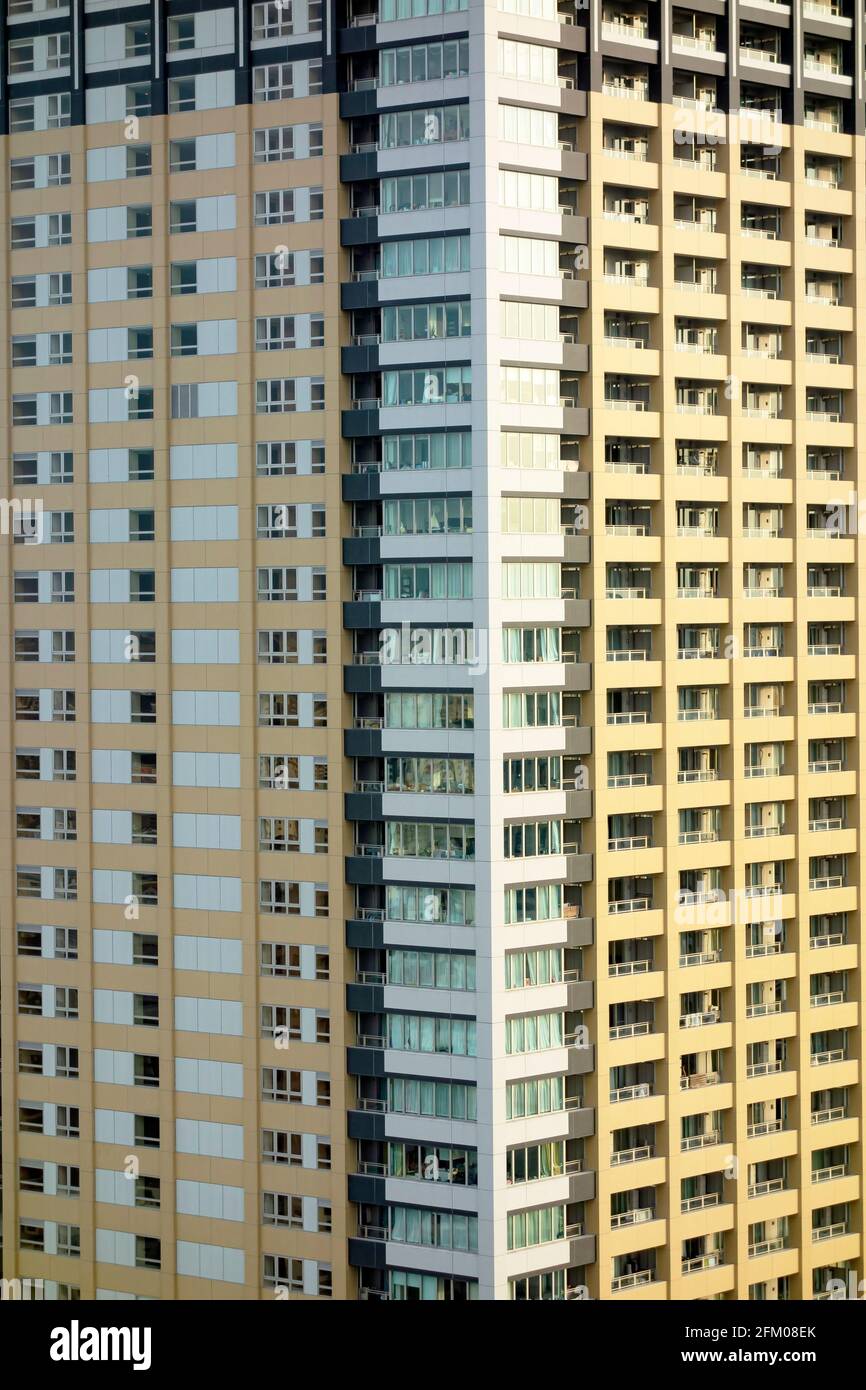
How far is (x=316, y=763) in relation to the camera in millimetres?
57250

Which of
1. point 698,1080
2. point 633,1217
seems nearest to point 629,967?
point 698,1080

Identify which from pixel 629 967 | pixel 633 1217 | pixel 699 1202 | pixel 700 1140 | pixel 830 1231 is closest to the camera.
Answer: pixel 633 1217

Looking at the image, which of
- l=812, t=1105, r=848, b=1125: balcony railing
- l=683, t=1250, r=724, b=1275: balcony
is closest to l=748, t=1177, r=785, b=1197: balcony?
l=683, t=1250, r=724, b=1275: balcony

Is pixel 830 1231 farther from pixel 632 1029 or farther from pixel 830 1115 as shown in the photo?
pixel 632 1029

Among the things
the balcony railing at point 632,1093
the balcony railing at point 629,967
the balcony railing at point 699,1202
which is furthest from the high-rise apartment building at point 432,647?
the balcony railing at point 699,1202

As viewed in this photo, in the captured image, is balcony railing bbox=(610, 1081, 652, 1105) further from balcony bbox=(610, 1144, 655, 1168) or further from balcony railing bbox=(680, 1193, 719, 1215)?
balcony railing bbox=(680, 1193, 719, 1215)

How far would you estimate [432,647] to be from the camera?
55500 millimetres

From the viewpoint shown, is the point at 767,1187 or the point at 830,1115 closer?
the point at 767,1187

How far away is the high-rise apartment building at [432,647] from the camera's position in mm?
55312

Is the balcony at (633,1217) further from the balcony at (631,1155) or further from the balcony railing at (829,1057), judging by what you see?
the balcony railing at (829,1057)

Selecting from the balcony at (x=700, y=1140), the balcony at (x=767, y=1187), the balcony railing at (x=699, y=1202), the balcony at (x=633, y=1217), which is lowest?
the balcony at (x=633, y=1217)

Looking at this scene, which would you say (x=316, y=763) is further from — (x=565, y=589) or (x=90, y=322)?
(x=90, y=322)

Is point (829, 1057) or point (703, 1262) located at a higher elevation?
point (829, 1057)

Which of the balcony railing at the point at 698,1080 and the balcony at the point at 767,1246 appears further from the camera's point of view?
the balcony at the point at 767,1246
